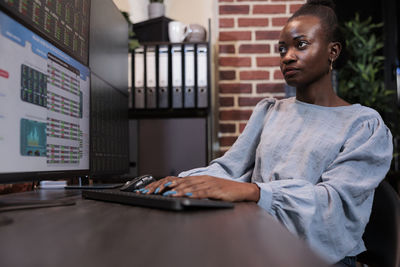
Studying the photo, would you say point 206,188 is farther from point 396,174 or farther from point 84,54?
point 396,174

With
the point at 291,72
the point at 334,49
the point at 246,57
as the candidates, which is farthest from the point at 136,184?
the point at 246,57

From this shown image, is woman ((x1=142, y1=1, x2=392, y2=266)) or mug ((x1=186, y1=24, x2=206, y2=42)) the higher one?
mug ((x1=186, y1=24, x2=206, y2=42))

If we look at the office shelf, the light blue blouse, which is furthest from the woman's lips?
the office shelf

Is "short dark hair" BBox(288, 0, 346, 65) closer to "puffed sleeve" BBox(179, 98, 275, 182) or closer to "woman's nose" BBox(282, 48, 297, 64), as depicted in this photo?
"woman's nose" BBox(282, 48, 297, 64)

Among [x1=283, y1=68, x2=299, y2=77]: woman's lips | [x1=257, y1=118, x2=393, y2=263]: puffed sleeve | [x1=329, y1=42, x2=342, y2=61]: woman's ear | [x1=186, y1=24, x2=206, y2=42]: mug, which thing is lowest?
[x1=257, y1=118, x2=393, y2=263]: puffed sleeve

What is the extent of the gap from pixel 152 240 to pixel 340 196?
0.62m

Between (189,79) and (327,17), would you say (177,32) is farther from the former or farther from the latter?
(327,17)

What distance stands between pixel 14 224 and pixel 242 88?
1.73 meters

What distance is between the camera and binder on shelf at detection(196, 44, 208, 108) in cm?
203

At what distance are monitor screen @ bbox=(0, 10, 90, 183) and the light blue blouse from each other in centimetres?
37

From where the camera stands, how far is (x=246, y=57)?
216 cm

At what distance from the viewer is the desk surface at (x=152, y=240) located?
0.32 meters

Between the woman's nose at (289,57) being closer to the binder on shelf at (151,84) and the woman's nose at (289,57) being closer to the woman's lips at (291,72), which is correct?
the woman's lips at (291,72)

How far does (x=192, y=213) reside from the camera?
57cm
